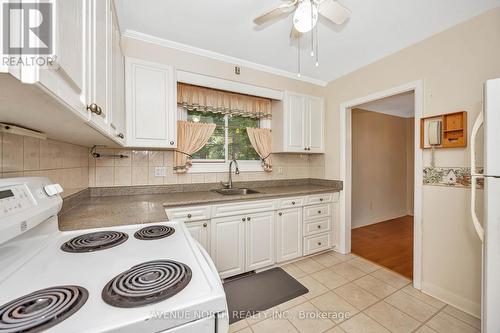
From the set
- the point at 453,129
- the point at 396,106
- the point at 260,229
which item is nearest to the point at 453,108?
the point at 453,129

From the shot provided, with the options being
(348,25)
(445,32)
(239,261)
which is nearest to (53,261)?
(239,261)

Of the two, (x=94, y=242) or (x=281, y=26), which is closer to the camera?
(x=94, y=242)

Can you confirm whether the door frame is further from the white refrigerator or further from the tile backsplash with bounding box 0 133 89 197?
the tile backsplash with bounding box 0 133 89 197

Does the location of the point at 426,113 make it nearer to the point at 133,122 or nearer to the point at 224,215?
the point at 224,215

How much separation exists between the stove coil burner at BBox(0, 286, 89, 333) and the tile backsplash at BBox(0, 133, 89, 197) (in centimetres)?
65

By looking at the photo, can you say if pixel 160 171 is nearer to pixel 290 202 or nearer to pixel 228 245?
pixel 228 245

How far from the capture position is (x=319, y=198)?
105 inches

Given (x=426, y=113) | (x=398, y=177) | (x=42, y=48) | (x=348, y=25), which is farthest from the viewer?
(x=398, y=177)

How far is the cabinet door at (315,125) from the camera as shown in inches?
115

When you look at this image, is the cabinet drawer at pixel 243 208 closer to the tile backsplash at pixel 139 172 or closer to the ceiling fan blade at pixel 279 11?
the tile backsplash at pixel 139 172

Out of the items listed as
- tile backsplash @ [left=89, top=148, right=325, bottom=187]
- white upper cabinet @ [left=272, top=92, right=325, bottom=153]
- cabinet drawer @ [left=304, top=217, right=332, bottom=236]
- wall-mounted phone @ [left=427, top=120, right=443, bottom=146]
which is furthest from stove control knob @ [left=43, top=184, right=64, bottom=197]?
wall-mounted phone @ [left=427, top=120, right=443, bottom=146]

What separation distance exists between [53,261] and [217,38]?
7.08 feet

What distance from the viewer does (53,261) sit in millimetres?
730

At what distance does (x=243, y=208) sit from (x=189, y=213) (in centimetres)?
56
